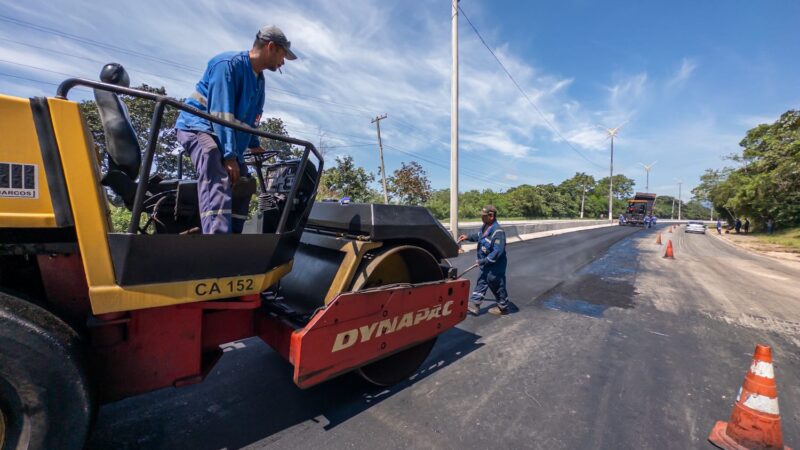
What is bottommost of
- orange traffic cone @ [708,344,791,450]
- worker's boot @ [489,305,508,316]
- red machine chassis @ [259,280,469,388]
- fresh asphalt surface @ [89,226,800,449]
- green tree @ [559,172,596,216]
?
fresh asphalt surface @ [89,226,800,449]

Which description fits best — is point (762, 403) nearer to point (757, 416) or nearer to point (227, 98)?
point (757, 416)

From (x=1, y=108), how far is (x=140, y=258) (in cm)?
70

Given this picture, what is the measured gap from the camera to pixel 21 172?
1.31m

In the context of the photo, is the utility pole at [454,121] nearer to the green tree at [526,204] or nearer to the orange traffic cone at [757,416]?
the orange traffic cone at [757,416]

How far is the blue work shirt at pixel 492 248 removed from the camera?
15.9ft

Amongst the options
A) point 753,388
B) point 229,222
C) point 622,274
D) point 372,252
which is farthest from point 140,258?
point 622,274

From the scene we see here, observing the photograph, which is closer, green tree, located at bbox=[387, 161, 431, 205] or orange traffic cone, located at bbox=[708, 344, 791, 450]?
orange traffic cone, located at bbox=[708, 344, 791, 450]

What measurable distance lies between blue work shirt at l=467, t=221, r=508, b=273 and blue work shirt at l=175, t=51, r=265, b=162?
3.35 metres

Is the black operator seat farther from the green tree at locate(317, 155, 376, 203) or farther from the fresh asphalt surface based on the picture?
the green tree at locate(317, 155, 376, 203)

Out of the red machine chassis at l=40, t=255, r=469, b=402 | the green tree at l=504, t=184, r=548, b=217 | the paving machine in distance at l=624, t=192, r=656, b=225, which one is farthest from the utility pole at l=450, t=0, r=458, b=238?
the green tree at l=504, t=184, r=548, b=217

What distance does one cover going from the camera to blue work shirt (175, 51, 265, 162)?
189 centimetres

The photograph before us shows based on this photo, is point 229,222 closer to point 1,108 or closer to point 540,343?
point 1,108

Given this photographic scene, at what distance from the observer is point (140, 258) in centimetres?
150

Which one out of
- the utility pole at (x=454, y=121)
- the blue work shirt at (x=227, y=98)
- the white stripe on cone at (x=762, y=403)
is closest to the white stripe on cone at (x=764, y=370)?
the white stripe on cone at (x=762, y=403)
